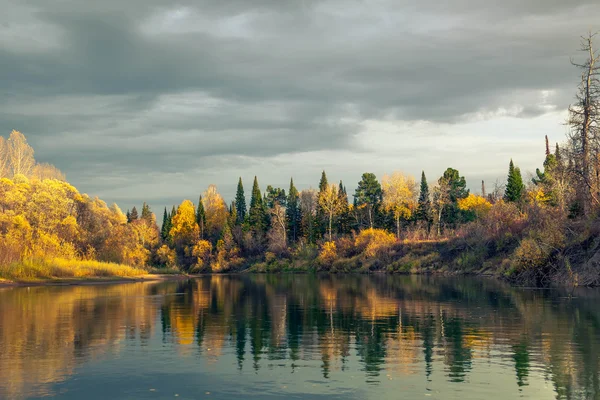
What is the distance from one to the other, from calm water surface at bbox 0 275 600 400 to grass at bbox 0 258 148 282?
32.9 m

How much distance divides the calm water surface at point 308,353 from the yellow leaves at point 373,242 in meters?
71.5

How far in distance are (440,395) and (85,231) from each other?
82663mm

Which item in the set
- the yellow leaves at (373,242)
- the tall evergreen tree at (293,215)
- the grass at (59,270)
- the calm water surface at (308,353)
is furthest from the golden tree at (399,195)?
the calm water surface at (308,353)

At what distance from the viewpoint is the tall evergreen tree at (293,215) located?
5827 inches

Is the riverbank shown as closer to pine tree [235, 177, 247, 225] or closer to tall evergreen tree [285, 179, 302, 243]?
tall evergreen tree [285, 179, 302, 243]

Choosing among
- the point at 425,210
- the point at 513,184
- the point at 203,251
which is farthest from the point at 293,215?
the point at 513,184

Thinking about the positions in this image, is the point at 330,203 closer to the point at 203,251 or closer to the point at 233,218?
the point at 233,218

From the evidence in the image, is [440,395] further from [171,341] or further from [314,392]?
[171,341]

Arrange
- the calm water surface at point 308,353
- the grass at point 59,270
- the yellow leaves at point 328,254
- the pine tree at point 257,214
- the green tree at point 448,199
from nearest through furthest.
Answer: the calm water surface at point 308,353, the grass at point 59,270, the yellow leaves at point 328,254, the green tree at point 448,199, the pine tree at point 257,214

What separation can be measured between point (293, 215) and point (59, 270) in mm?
85202

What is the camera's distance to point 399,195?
440ft

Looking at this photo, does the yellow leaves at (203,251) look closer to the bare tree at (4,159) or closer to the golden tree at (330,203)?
the golden tree at (330,203)

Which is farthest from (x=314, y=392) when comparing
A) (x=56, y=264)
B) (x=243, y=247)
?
(x=243, y=247)

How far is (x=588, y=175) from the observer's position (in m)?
52.7
